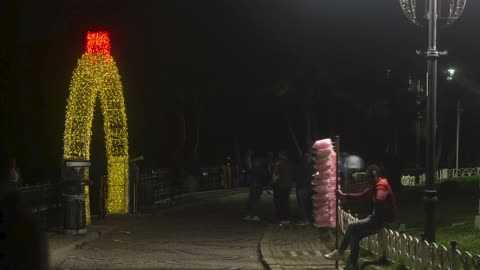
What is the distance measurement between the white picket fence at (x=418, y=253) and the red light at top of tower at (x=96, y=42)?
887 centimetres

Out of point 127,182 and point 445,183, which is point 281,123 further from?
point 127,182

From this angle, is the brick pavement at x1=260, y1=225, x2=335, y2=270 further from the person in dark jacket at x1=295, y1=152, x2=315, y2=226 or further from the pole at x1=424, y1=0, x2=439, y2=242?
the pole at x1=424, y1=0, x2=439, y2=242

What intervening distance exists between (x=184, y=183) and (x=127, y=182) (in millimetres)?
11957

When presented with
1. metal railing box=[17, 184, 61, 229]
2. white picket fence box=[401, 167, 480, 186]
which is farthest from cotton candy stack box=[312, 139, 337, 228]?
white picket fence box=[401, 167, 480, 186]

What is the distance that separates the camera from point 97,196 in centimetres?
1945

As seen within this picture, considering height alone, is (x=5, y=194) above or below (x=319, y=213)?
above

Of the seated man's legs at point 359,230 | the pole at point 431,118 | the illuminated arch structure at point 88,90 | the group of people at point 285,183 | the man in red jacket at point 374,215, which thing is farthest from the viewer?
the group of people at point 285,183

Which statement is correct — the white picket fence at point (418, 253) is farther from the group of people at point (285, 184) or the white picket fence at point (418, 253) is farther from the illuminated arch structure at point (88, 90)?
the illuminated arch structure at point (88, 90)

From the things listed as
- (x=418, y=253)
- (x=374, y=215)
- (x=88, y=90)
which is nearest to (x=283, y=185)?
(x=88, y=90)

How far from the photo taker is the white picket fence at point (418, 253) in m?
7.92

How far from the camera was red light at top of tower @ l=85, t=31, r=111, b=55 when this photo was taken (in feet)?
58.6

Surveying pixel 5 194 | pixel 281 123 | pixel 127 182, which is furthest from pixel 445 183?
pixel 5 194

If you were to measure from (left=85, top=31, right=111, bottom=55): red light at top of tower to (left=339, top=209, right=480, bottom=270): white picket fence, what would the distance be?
29.1 ft

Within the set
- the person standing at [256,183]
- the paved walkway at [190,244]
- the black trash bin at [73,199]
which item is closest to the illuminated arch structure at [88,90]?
the black trash bin at [73,199]
